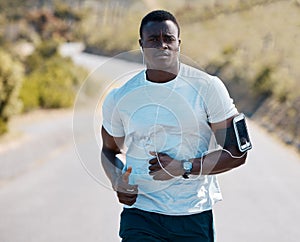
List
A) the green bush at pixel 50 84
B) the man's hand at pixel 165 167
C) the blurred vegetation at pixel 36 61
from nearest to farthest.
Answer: the man's hand at pixel 165 167, the blurred vegetation at pixel 36 61, the green bush at pixel 50 84

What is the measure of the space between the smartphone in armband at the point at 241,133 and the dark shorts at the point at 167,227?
0.36 metres

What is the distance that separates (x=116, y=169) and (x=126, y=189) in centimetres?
15

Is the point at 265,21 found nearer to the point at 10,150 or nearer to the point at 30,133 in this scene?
the point at 30,133

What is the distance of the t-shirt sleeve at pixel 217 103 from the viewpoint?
9.71 feet

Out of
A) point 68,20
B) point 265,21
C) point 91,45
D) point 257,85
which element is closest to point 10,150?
point 257,85

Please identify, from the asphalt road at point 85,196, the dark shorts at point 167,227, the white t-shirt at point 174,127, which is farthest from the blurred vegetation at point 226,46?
the dark shorts at point 167,227

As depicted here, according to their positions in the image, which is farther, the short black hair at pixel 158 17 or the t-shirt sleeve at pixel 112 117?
the t-shirt sleeve at pixel 112 117

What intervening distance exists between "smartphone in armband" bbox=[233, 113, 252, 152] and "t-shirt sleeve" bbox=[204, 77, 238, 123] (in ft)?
0.16

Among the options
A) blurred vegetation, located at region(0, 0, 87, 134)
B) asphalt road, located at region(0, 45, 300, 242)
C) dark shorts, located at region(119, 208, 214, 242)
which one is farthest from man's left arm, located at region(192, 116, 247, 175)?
blurred vegetation, located at region(0, 0, 87, 134)

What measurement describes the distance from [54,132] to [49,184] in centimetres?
581

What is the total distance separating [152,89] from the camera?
10.00 feet

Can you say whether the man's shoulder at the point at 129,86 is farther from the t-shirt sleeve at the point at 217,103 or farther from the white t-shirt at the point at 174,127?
the t-shirt sleeve at the point at 217,103

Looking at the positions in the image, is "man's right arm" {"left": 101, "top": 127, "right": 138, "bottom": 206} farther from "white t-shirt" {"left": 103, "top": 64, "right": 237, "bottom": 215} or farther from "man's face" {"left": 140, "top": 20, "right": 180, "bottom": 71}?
"man's face" {"left": 140, "top": 20, "right": 180, "bottom": 71}

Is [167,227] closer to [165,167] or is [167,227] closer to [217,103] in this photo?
[165,167]
